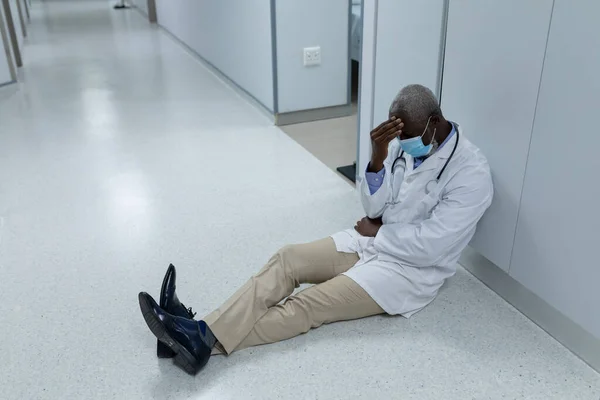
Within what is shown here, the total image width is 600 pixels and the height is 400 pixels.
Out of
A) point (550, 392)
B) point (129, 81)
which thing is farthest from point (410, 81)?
point (129, 81)

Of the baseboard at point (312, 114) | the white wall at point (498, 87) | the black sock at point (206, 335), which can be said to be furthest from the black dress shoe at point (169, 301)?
the baseboard at point (312, 114)

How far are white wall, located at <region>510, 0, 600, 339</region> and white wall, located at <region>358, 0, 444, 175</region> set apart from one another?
64 cm

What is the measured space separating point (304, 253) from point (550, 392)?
96cm

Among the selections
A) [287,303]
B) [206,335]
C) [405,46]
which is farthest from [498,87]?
[206,335]

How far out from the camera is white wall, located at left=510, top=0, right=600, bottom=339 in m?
1.75

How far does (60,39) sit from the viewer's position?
308 inches

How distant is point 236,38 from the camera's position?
16.8ft

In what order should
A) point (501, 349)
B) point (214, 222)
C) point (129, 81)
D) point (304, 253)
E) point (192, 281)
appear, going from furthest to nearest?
point (129, 81) < point (214, 222) < point (192, 281) < point (304, 253) < point (501, 349)

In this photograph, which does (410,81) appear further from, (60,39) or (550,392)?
(60,39)

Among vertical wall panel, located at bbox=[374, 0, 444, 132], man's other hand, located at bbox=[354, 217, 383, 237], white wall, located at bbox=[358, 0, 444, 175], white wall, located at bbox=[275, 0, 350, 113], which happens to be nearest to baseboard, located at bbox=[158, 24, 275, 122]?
white wall, located at bbox=[275, 0, 350, 113]

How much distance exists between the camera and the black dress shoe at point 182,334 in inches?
72.1

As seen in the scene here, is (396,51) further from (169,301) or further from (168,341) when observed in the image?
(168,341)

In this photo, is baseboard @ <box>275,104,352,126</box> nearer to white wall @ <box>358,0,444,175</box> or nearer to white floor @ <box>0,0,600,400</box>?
white floor @ <box>0,0,600,400</box>

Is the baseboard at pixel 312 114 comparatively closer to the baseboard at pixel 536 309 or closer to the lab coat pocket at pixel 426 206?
the baseboard at pixel 536 309
